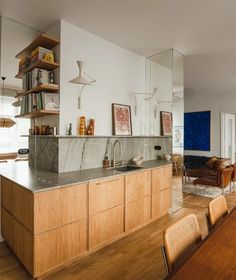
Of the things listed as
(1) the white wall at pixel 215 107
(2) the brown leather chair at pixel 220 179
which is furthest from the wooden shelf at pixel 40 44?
(1) the white wall at pixel 215 107

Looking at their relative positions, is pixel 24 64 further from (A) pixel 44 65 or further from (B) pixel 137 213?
(B) pixel 137 213

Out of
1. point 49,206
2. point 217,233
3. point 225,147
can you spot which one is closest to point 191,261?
point 217,233

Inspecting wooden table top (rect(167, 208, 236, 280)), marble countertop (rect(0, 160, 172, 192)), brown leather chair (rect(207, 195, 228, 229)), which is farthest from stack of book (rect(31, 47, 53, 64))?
wooden table top (rect(167, 208, 236, 280))

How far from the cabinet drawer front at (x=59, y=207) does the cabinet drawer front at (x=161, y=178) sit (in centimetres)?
128

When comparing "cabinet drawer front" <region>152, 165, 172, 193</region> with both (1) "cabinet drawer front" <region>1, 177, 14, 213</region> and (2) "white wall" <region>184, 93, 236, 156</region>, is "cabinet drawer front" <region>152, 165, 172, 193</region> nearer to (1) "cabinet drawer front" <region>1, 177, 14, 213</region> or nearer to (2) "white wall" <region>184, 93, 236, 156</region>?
(1) "cabinet drawer front" <region>1, 177, 14, 213</region>

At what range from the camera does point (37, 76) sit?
2.50 m

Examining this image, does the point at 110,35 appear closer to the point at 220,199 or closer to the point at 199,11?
the point at 199,11

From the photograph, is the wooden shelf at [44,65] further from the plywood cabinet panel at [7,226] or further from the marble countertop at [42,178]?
the plywood cabinet panel at [7,226]

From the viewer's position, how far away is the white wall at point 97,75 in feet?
8.64

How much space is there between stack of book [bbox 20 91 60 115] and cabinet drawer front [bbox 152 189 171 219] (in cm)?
191

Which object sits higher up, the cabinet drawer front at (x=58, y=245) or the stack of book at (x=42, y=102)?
the stack of book at (x=42, y=102)

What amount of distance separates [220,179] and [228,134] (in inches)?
114

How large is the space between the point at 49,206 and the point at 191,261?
4.34ft

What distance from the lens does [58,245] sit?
1979mm
